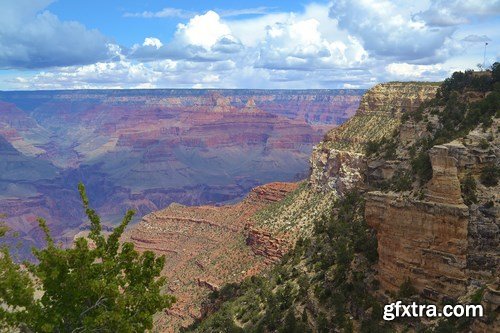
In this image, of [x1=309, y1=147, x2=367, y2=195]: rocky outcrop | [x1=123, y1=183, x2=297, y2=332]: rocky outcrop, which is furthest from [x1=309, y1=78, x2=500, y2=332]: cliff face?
[x1=123, y1=183, x2=297, y2=332]: rocky outcrop

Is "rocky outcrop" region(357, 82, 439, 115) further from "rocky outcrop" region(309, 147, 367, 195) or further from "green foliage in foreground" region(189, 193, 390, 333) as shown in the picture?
"green foliage in foreground" region(189, 193, 390, 333)

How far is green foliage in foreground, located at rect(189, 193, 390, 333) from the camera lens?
26128 mm

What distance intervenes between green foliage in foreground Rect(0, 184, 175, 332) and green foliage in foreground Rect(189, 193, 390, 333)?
35.8ft

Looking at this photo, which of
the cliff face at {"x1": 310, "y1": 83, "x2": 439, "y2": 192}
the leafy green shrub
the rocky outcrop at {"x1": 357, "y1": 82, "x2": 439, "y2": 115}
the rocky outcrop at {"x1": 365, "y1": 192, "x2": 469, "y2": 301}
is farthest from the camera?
the rocky outcrop at {"x1": 357, "y1": 82, "x2": 439, "y2": 115}

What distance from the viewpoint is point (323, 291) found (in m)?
29.5

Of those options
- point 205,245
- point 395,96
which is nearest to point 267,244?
point 395,96

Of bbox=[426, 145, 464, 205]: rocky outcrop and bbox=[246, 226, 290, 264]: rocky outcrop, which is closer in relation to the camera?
bbox=[426, 145, 464, 205]: rocky outcrop

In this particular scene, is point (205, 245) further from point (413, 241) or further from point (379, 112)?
point (413, 241)

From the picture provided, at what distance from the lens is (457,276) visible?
21031 millimetres

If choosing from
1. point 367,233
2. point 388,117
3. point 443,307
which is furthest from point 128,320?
point 388,117

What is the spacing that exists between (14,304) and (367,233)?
19873 millimetres

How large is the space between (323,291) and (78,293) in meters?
15.8

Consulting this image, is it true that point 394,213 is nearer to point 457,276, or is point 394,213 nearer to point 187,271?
point 457,276

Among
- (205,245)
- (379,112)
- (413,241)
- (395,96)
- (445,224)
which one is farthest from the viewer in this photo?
(205,245)
